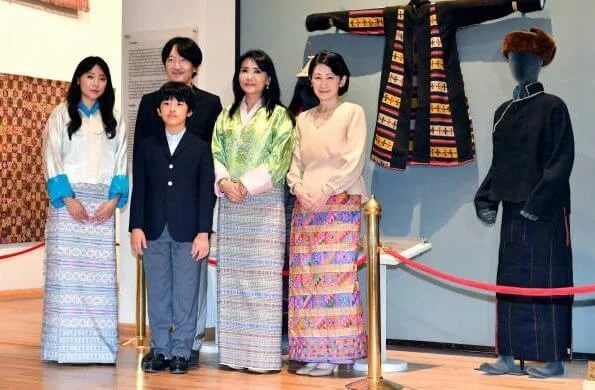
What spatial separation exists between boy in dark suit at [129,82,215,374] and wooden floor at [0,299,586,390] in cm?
19

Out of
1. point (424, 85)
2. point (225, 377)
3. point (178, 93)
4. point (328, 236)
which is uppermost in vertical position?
point (424, 85)

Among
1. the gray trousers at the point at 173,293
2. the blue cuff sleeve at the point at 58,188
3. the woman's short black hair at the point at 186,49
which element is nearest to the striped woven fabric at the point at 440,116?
the woman's short black hair at the point at 186,49

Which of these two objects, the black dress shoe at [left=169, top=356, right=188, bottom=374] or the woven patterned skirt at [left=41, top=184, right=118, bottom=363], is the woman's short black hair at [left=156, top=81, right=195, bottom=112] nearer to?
the woven patterned skirt at [left=41, top=184, right=118, bottom=363]

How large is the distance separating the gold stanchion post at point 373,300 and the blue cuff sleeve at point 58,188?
150cm

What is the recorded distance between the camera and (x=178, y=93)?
4.66 metres

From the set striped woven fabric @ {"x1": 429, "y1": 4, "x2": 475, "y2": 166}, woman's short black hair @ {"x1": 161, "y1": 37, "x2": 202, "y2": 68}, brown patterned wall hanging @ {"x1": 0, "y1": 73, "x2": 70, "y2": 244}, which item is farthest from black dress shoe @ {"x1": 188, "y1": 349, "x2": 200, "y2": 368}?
brown patterned wall hanging @ {"x1": 0, "y1": 73, "x2": 70, "y2": 244}

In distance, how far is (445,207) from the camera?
5414 mm

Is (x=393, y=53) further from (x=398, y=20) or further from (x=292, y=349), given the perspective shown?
(x=292, y=349)

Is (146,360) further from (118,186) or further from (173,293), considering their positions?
(118,186)

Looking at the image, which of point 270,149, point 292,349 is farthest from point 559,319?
point 270,149

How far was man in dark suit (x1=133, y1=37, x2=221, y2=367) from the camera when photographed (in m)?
4.88

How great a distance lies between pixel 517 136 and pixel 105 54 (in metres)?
5.61

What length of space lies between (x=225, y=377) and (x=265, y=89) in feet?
4.43

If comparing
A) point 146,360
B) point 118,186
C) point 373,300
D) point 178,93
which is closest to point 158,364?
point 146,360
